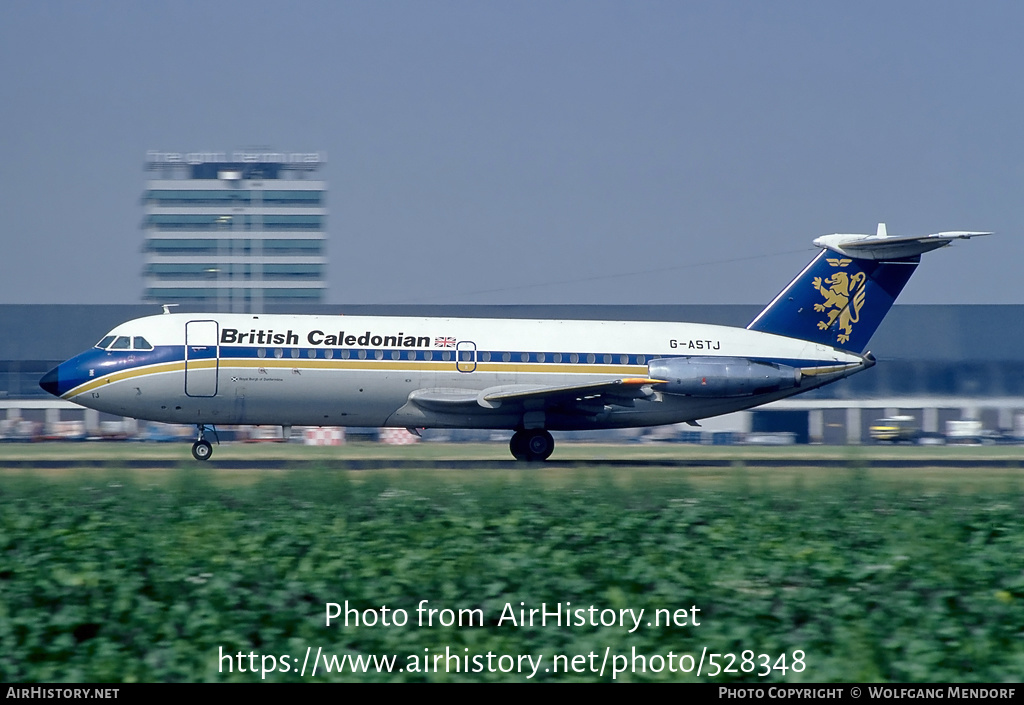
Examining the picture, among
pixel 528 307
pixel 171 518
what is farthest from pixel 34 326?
pixel 171 518

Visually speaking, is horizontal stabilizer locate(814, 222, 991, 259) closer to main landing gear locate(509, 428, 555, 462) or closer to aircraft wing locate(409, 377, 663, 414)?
aircraft wing locate(409, 377, 663, 414)

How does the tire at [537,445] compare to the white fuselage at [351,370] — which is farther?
the tire at [537,445]

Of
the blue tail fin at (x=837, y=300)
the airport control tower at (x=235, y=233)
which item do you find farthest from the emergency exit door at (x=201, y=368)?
the airport control tower at (x=235, y=233)

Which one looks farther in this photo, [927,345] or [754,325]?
[927,345]

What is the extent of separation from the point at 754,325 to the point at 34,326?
49.6 meters

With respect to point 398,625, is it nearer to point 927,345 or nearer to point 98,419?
point 98,419

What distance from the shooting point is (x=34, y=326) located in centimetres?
6481

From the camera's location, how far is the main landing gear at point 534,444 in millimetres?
27109

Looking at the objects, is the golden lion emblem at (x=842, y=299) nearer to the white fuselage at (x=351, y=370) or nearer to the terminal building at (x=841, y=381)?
the white fuselage at (x=351, y=370)

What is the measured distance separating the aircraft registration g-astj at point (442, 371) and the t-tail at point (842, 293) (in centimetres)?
27

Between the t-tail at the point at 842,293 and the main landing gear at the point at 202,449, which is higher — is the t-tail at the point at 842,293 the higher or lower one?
the higher one

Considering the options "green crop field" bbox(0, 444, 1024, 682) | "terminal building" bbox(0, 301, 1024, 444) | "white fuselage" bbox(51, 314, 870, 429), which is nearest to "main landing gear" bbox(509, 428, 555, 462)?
"white fuselage" bbox(51, 314, 870, 429)
